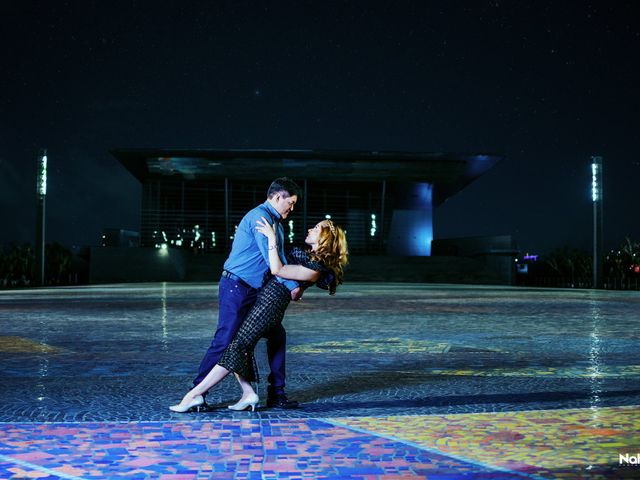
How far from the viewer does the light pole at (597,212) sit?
125ft

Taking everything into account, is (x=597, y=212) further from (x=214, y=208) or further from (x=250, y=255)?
(x=214, y=208)


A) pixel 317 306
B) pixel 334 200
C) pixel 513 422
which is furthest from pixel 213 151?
pixel 513 422

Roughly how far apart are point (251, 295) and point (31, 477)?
2.15 metres

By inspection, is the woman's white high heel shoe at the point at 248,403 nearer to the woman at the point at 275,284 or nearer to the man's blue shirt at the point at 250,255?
the woman at the point at 275,284

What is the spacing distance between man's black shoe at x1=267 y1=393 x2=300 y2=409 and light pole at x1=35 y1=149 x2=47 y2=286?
3575 centimetres

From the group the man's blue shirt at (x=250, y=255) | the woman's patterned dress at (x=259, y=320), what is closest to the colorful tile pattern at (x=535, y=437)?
the woman's patterned dress at (x=259, y=320)

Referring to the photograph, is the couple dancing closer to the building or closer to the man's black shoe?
the man's black shoe

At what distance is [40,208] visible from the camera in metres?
39.8

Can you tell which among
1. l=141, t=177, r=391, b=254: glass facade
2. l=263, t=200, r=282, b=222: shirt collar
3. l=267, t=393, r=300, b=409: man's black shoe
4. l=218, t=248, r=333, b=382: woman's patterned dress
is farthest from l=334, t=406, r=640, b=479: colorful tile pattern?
l=141, t=177, r=391, b=254: glass facade

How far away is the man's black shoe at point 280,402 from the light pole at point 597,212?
34421 millimetres

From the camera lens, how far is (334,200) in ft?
227

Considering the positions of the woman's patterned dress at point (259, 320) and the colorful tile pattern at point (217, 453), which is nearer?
Result: the colorful tile pattern at point (217, 453)

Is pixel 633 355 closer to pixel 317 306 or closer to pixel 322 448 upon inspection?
pixel 322 448

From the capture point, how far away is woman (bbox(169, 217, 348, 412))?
5668mm
